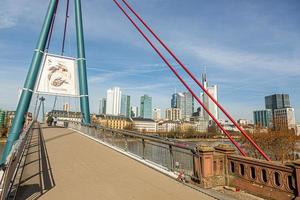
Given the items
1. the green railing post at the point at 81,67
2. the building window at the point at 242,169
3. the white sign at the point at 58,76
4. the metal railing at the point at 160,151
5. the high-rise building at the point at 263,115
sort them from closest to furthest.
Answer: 1. the building window at the point at 242,169
2. the metal railing at the point at 160,151
3. the white sign at the point at 58,76
4. the green railing post at the point at 81,67
5. the high-rise building at the point at 263,115

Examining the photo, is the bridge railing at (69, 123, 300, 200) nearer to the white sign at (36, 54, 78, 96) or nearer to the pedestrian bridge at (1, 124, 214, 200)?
the pedestrian bridge at (1, 124, 214, 200)

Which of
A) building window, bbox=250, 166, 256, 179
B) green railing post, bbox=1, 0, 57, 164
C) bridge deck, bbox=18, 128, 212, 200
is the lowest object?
bridge deck, bbox=18, 128, 212, 200

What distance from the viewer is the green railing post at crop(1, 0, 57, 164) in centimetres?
1494

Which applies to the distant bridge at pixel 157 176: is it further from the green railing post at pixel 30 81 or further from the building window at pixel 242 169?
the green railing post at pixel 30 81

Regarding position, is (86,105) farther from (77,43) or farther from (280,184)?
(280,184)

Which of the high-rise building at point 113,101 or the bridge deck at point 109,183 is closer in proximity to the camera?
the bridge deck at point 109,183

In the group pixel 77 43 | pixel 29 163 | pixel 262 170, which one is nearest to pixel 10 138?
pixel 29 163

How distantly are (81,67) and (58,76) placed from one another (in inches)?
80.9

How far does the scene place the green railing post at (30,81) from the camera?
49.0 ft

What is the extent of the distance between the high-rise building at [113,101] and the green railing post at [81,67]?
15945cm

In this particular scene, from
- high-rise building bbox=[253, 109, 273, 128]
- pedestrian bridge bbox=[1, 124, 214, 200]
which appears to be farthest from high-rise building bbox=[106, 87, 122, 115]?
pedestrian bridge bbox=[1, 124, 214, 200]

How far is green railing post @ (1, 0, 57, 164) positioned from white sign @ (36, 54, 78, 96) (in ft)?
3.15

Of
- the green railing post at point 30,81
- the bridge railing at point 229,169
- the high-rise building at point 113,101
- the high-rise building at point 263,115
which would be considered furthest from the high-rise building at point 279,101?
the bridge railing at point 229,169

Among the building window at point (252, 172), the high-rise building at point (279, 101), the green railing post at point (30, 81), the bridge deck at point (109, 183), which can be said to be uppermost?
the high-rise building at point (279, 101)
